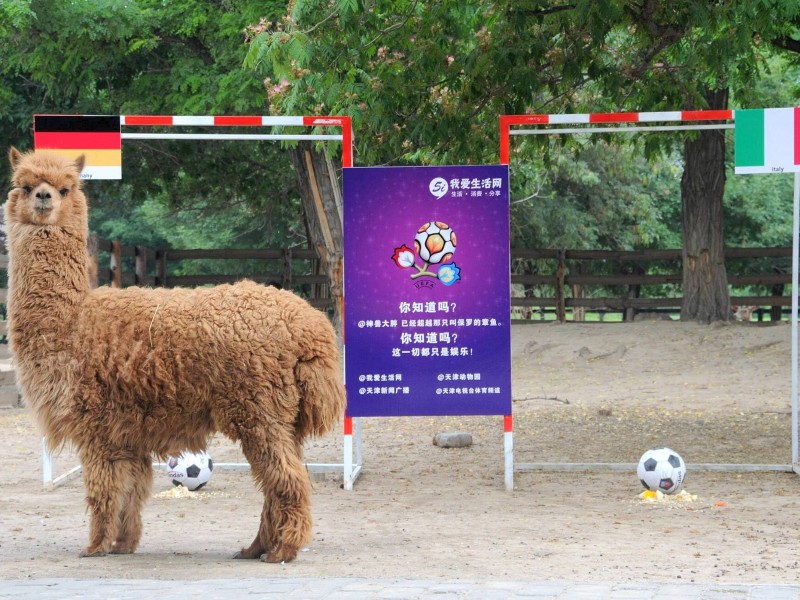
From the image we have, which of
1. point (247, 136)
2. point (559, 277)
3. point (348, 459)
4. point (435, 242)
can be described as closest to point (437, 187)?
point (435, 242)

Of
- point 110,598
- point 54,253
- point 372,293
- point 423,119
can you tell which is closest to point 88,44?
point 423,119

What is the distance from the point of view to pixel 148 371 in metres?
6.41

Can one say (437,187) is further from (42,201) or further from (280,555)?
(280,555)

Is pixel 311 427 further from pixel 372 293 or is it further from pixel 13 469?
pixel 13 469

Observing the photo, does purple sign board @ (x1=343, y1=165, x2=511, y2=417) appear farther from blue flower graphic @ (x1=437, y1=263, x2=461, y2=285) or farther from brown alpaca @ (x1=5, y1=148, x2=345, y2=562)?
brown alpaca @ (x1=5, y1=148, x2=345, y2=562)

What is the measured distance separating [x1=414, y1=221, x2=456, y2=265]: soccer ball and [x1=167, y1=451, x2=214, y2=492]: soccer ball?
2386mm

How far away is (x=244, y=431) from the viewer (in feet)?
21.0

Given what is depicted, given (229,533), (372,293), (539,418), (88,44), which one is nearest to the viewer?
(229,533)

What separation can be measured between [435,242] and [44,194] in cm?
346

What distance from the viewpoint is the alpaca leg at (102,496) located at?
6.55m

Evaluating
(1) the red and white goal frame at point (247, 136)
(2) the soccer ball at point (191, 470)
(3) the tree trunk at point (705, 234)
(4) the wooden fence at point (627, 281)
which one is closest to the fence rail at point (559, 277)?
(4) the wooden fence at point (627, 281)

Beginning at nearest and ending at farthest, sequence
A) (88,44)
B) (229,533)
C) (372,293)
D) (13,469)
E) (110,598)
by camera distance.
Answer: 1. (110,598)
2. (229,533)
3. (372,293)
4. (13,469)
5. (88,44)

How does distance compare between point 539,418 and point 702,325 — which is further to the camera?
point 702,325

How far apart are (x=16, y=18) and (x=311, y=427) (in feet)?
36.6
